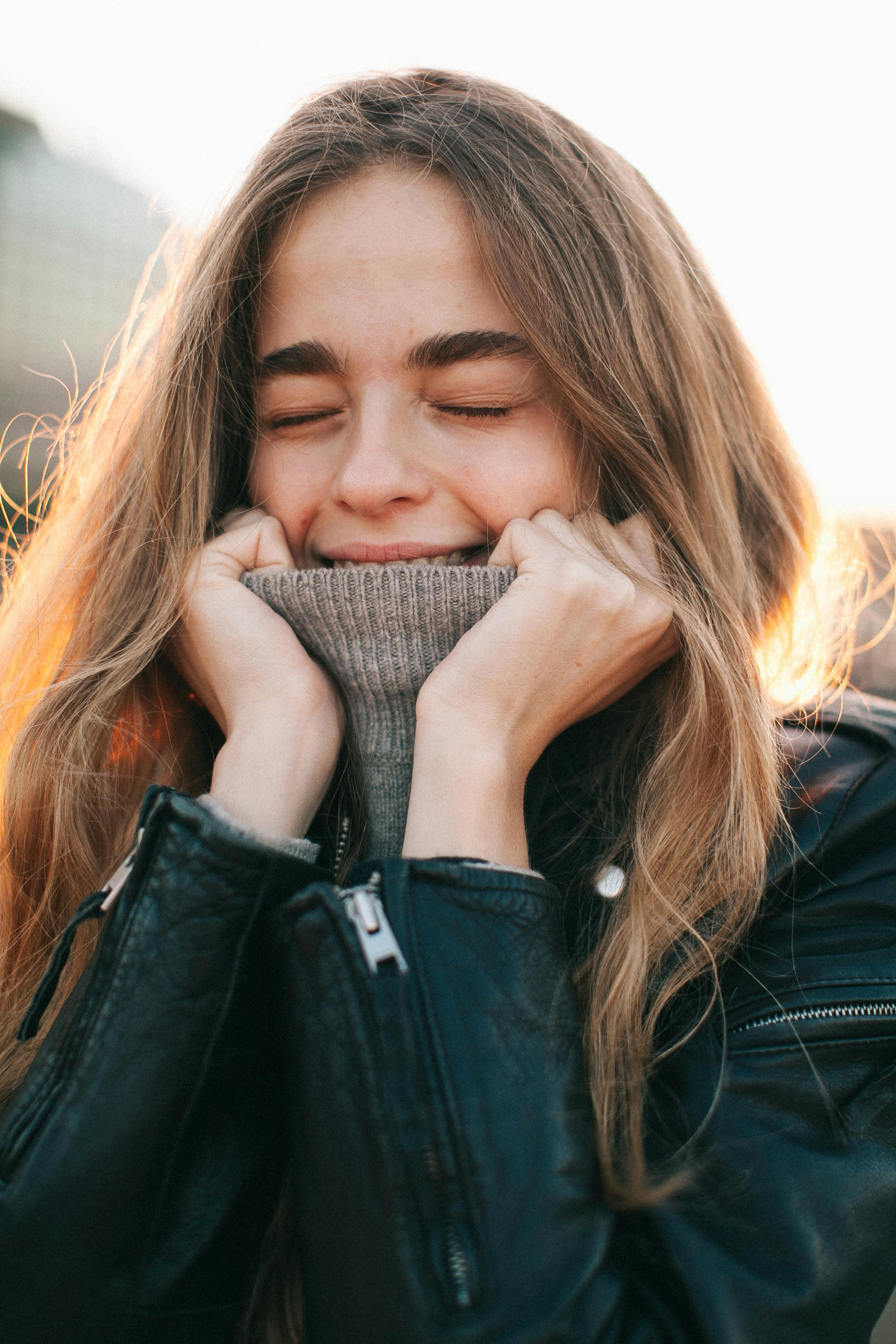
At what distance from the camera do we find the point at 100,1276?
864 millimetres

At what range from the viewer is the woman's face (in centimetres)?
129

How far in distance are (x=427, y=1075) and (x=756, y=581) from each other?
1142 mm

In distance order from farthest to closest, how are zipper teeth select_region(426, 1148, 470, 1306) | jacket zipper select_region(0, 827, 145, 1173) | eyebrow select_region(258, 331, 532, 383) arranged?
eyebrow select_region(258, 331, 532, 383) < jacket zipper select_region(0, 827, 145, 1173) < zipper teeth select_region(426, 1148, 470, 1306)

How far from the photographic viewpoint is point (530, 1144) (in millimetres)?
827

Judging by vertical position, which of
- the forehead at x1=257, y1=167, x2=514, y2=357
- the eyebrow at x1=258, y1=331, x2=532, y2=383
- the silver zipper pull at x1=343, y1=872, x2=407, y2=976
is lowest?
the silver zipper pull at x1=343, y1=872, x2=407, y2=976

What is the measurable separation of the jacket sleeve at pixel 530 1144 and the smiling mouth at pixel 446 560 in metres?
0.61

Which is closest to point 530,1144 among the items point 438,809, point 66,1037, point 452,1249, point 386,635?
point 452,1249

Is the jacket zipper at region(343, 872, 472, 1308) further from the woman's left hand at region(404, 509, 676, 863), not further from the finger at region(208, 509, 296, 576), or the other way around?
the finger at region(208, 509, 296, 576)

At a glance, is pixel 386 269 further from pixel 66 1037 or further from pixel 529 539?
pixel 66 1037

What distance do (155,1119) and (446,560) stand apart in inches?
36.4

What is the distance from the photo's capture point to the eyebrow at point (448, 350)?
1.28 m

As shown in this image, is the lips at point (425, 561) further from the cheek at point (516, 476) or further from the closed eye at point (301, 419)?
the closed eye at point (301, 419)

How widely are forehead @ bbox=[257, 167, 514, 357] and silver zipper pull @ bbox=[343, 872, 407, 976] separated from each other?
0.88m

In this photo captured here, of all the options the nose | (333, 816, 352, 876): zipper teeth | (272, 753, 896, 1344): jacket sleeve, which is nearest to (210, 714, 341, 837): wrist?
(333, 816, 352, 876): zipper teeth
